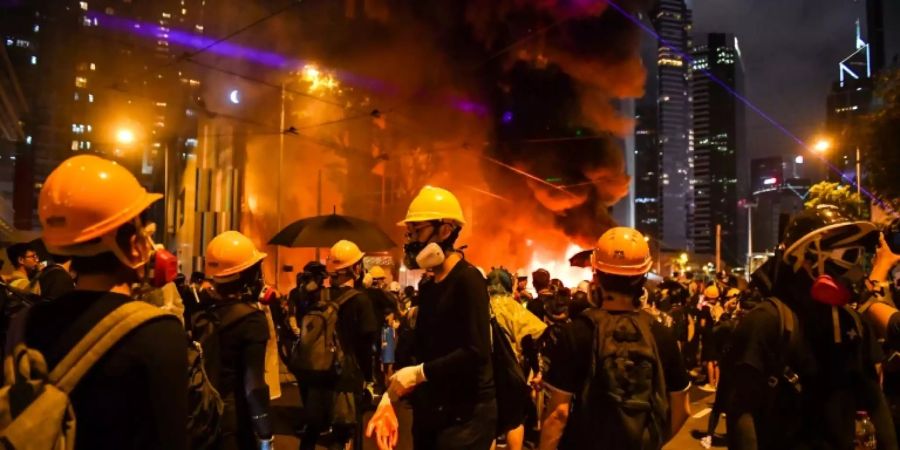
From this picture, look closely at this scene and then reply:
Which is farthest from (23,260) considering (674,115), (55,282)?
(674,115)

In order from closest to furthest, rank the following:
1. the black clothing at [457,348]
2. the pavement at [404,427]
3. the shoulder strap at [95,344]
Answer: the shoulder strap at [95,344]
the black clothing at [457,348]
the pavement at [404,427]

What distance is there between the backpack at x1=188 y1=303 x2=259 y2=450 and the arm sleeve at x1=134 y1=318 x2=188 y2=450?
945mm

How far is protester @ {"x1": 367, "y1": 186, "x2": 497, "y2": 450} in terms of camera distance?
3.13 m

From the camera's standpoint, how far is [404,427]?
26.7ft

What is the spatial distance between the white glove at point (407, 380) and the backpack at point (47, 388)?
1518mm

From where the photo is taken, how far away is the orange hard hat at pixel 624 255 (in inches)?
118

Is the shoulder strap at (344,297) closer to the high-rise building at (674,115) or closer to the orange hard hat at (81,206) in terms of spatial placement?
the orange hard hat at (81,206)

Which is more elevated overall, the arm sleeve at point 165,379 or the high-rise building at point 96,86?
the high-rise building at point 96,86

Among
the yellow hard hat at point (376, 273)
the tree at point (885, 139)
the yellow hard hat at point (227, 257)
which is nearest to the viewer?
the yellow hard hat at point (227, 257)

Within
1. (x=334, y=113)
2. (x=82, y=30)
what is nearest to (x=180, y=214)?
(x=334, y=113)

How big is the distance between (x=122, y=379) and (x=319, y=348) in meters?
3.31

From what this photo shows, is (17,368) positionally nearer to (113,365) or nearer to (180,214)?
(113,365)

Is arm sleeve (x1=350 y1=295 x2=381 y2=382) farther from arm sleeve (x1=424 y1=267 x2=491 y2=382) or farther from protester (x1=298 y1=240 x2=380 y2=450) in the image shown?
arm sleeve (x1=424 y1=267 x2=491 y2=382)

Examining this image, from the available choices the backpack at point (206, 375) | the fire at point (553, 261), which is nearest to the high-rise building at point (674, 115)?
the fire at point (553, 261)
